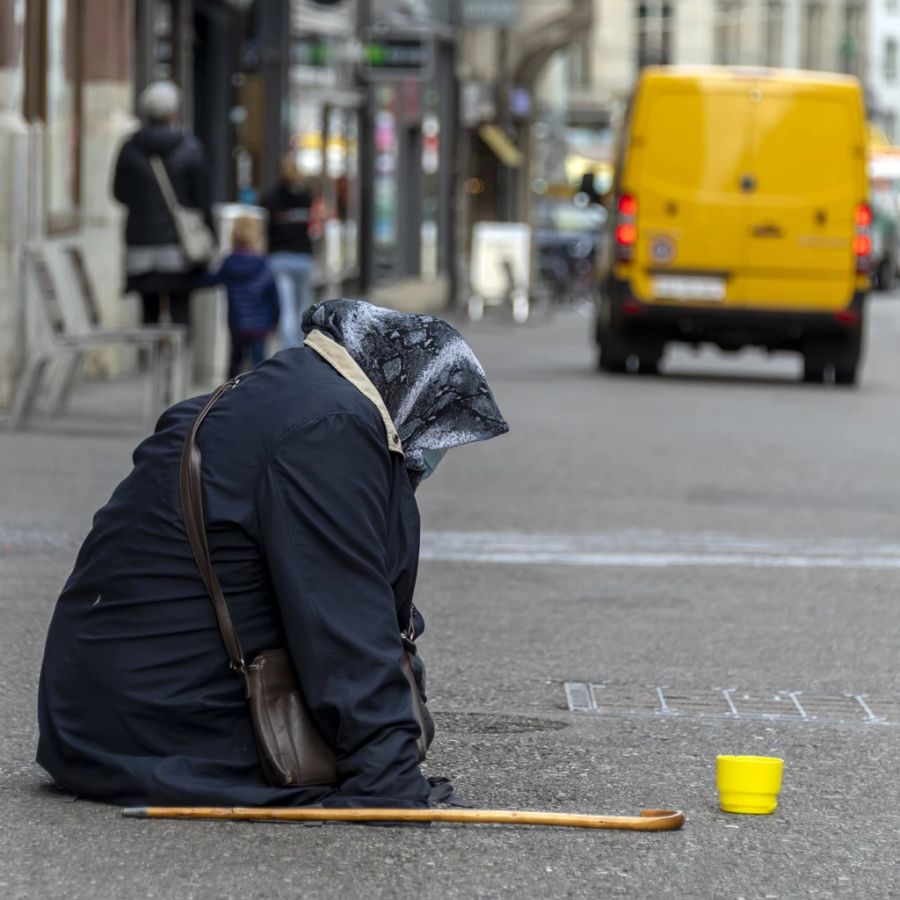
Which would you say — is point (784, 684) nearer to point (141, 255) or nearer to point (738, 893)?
point (738, 893)

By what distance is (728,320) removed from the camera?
2089cm

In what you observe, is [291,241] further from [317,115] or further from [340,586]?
[340,586]

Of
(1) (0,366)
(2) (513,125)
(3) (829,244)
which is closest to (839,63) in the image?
(2) (513,125)

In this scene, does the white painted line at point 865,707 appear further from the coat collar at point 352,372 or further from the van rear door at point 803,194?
the van rear door at point 803,194

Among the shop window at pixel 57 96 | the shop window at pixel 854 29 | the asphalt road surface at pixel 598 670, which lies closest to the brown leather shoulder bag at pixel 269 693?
the asphalt road surface at pixel 598 670

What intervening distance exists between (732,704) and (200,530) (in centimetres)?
226

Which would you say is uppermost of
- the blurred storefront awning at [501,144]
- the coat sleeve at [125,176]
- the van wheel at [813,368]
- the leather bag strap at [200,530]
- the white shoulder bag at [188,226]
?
the blurred storefront awning at [501,144]

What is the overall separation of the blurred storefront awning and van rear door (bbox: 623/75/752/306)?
21.7 meters

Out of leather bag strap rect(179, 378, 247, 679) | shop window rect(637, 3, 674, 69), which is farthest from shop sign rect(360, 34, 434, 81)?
shop window rect(637, 3, 674, 69)

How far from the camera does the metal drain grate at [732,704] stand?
664cm

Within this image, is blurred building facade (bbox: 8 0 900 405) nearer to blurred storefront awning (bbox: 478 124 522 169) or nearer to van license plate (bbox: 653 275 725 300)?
blurred storefront awning (bbox: 478 124 522 169)

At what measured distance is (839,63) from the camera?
100250 mm

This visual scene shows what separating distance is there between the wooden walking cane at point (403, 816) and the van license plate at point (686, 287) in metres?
15.8

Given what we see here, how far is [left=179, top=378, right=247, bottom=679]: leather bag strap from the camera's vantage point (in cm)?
496
